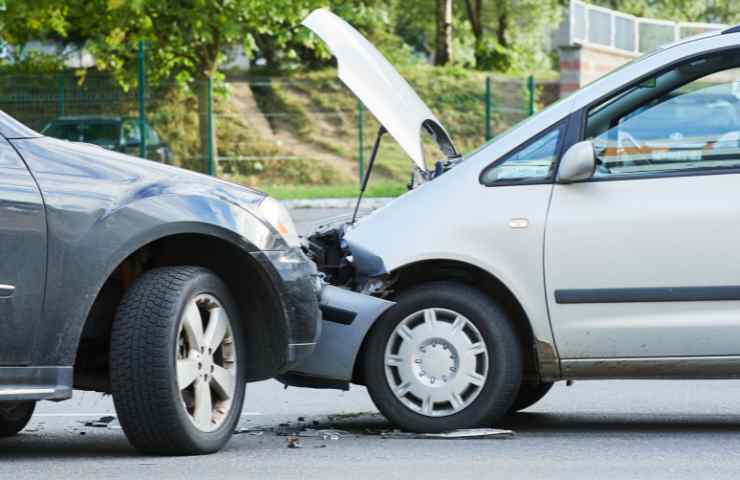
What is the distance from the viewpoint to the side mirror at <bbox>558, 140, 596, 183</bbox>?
686 centimetres

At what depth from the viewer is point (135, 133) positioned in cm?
2995

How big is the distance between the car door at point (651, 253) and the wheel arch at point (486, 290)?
0.33 feet

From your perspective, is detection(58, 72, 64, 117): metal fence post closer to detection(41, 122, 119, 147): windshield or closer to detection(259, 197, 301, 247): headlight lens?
detection(41, 122, 119, 147): windshield

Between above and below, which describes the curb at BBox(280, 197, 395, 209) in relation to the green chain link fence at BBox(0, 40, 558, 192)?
below

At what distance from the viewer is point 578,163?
687 cm

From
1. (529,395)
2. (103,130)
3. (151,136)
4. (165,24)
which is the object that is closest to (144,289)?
(529,395)

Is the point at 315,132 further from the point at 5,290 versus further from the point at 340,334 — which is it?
the point at 5,290

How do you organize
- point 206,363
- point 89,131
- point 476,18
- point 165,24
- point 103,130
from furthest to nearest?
point 476,18
point 165,24
point 89,131
point 103,130
point 206,363

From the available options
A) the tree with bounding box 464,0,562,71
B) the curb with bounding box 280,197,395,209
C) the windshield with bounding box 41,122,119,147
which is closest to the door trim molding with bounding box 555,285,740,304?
the curb with bounding box 280,197,395,209

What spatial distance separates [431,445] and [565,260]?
965 mm

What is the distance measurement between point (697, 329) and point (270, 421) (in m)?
2.13

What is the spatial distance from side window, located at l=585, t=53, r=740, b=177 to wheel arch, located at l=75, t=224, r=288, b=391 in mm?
1535

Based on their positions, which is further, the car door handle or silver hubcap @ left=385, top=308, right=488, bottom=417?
silver hubcap @ left=385, top=308, right=488, bottom=417

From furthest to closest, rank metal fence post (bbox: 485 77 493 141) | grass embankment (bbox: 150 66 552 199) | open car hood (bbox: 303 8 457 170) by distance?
grass embankment (bbox: 150 66 552 199)
metal fence post (bbox: 485 77 493 141)
open car hood (bbox: 303 8 457 170)
